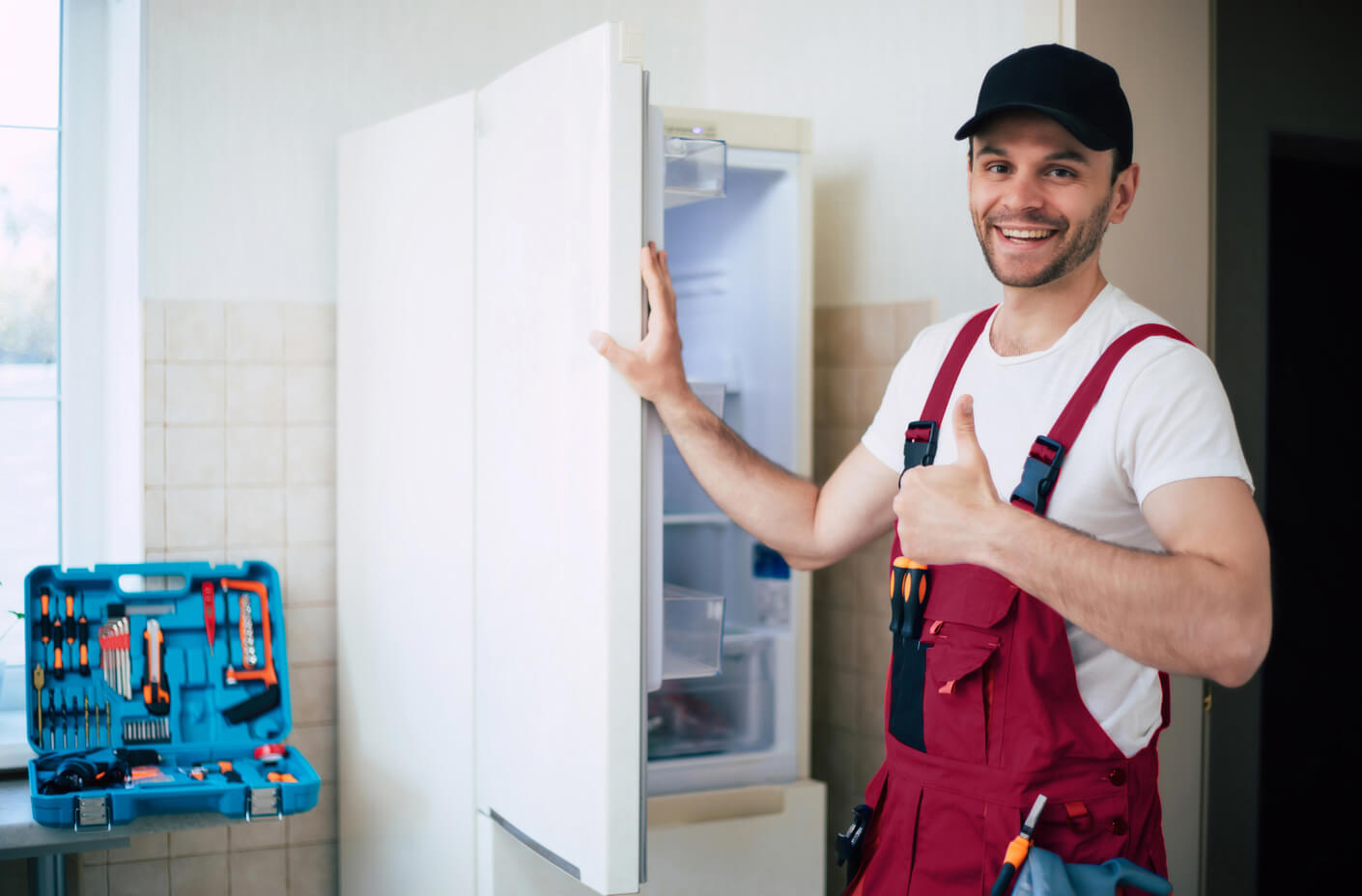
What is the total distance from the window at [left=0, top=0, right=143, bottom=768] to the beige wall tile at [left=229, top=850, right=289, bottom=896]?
55 cm

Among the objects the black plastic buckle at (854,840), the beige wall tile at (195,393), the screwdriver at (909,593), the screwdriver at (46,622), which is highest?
the beige wall tile at (195,393)

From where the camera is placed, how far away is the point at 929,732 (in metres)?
1.50

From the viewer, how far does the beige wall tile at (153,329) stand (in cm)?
235

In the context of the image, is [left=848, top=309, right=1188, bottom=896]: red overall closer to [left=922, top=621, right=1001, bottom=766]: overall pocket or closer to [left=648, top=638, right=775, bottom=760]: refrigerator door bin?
[left=922, top=621, right=1001, bottom=766]: overall pocket

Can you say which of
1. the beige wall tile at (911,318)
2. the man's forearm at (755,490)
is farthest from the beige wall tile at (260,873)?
the beige wall tile at (911,318)

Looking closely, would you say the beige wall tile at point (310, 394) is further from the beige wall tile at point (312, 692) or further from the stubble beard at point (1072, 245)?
the stubble beard at point (1072, 245)

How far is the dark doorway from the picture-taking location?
2180 millimetres

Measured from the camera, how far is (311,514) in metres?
2.48

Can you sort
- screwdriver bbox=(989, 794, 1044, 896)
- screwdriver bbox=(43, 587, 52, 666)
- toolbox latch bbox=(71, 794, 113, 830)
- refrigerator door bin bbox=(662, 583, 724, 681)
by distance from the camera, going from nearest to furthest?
screwdriver bbox=(989, 794, 1044, 896) < toolbox latch bbox=(71, 794, 113, 830) < refrigerator door bin bbox=(662, 583, 724, 681) < screwdriver bbox=(43, 587, 52, 666)

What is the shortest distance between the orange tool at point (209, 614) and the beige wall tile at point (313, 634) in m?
0.21

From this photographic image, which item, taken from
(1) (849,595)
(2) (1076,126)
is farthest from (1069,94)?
(1) (849,595)

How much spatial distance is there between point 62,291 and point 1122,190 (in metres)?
2.10

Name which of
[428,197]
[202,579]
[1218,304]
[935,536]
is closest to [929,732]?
[935,536]

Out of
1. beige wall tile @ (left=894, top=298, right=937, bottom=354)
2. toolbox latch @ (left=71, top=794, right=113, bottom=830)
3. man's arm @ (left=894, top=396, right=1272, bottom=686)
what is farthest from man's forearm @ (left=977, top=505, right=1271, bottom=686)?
toolbox latch @ (left=71, top=794, right=113, bottom=830)
